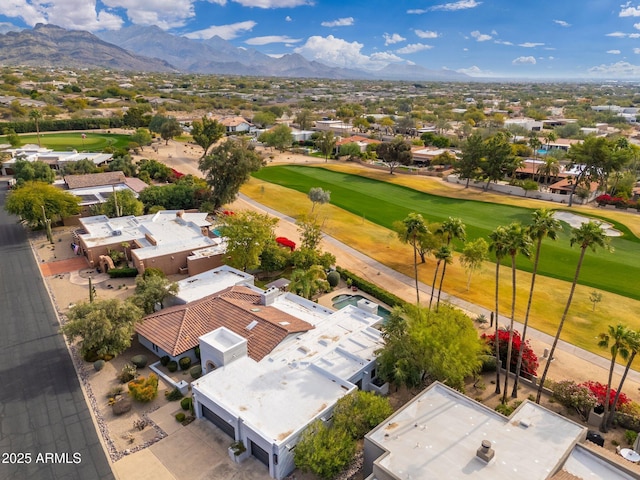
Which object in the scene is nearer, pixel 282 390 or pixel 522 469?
pixel 522 469

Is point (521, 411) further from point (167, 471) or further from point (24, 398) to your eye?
point (24, 398)

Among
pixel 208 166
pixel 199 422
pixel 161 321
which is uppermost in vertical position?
pixel 208 166

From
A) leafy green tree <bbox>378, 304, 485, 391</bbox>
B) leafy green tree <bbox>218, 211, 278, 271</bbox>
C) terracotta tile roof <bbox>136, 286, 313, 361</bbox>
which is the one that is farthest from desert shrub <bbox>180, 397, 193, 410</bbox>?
leafy green tree <bbox>218, 211, 278, 271</bbox>

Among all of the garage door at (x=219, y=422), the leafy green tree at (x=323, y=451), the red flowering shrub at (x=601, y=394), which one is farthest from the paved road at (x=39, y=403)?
the red flowering shrub at (x=601, y=394)

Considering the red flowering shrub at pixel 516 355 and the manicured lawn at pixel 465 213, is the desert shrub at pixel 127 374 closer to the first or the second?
the red flowering shrub at pixel 516 355

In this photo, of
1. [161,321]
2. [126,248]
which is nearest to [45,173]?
[126,248]
